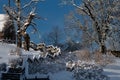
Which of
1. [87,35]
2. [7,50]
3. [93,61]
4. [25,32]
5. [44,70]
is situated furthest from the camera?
[87,35]

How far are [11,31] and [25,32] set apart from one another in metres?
6.72

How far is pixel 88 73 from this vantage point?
86.1ft

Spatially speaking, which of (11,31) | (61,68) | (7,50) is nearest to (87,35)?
(11,31)

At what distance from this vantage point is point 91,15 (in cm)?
4572

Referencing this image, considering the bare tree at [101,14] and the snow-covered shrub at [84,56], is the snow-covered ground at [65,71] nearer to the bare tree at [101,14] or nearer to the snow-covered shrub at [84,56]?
the snow-covered shrub at [84,56]

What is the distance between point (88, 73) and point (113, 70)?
3000 millimetres

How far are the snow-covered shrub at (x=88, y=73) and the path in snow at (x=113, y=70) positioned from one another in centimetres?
52

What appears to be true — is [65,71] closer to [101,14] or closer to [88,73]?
[88,73]

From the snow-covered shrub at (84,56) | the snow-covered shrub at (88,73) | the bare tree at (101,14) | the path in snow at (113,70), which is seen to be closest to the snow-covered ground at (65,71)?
the path in snow at (113,70)

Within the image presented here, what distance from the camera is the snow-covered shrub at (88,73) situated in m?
25.9

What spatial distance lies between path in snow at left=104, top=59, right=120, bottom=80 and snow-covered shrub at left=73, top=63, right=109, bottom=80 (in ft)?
1.70

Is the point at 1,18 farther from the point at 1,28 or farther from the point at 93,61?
the point at 93,61

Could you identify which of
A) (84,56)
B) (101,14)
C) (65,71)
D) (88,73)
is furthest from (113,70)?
(101,14)

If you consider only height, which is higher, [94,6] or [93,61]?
[94,6]
